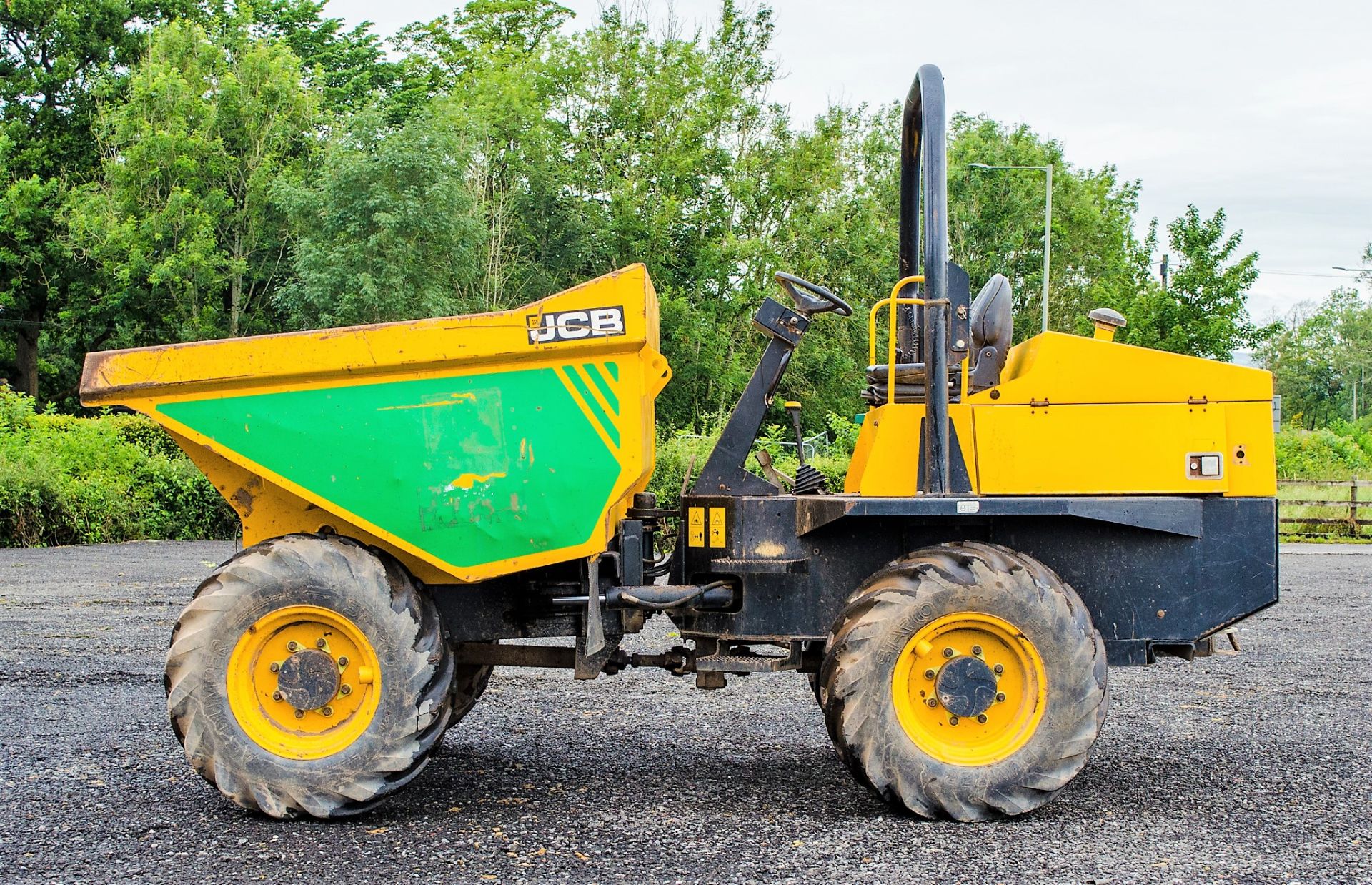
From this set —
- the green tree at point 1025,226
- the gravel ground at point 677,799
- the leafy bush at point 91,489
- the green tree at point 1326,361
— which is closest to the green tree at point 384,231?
the leafy bush at point 91,489

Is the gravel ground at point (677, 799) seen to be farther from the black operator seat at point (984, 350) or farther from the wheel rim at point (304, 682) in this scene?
the black operator seat at point (984, 350)

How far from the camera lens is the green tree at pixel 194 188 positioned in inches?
1224

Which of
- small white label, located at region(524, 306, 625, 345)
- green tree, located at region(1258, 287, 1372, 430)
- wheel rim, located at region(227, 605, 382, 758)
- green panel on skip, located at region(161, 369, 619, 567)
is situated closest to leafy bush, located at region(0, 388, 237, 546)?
wheel rim, located at region(227, 605, 382, 758)

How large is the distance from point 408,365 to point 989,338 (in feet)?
8.79

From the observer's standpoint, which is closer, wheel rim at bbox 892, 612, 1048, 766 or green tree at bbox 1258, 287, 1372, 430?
wheel rim at bbox 892, 612, 1048, 766

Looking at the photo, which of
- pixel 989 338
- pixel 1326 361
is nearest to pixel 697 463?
pixel 989 338

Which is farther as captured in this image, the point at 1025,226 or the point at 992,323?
the point at 1025,226

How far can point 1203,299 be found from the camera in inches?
842

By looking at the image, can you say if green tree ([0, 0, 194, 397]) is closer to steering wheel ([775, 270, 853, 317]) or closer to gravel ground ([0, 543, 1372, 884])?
gravel ground ([0, 543, 1372, 884])

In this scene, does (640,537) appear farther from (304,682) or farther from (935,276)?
(935,276)

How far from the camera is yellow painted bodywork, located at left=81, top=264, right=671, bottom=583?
4.71 m

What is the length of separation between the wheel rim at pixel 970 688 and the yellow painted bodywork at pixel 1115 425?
0.64 meters

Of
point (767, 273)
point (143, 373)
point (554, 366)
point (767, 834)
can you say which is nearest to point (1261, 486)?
point (767, 834)

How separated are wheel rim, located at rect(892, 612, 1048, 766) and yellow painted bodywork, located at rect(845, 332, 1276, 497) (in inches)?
25.4
